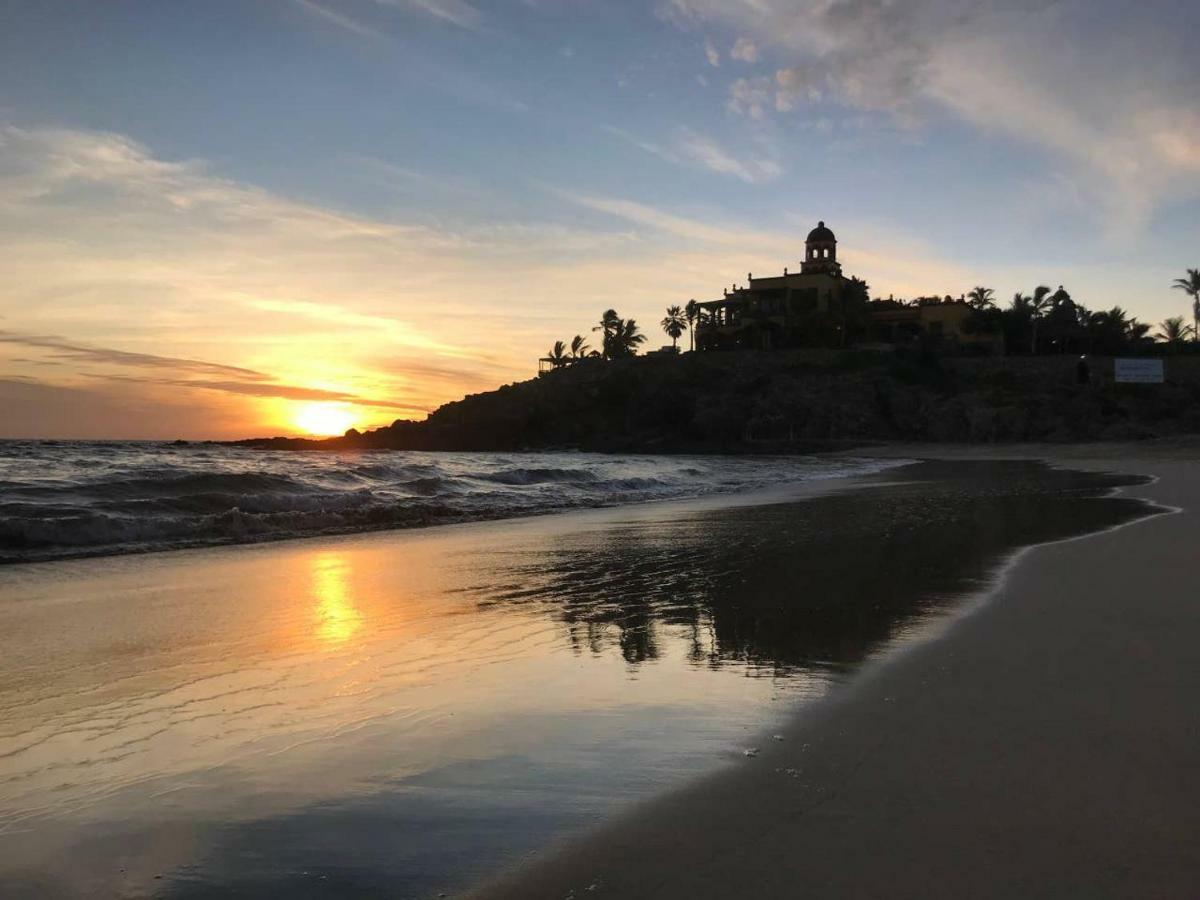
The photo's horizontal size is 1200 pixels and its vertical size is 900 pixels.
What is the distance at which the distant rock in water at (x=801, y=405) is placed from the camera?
5878 cm

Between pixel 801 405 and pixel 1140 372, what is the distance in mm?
24478

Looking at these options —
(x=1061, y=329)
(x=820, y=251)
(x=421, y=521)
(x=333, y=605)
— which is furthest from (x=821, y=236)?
(x=333, y=605)

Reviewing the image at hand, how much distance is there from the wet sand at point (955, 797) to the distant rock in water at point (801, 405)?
2210 inches

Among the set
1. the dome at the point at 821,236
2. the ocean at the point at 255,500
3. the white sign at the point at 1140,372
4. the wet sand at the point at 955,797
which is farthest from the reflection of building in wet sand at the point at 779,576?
the dome at the point at 821,236

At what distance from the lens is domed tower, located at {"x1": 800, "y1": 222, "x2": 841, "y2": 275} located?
267 feet

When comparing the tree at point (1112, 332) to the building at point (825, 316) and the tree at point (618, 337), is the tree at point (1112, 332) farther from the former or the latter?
the tree at point (618, 337)

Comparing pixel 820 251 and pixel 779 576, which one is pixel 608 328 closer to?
pixel 820 251

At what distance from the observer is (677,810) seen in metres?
3.06

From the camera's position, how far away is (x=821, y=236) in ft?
271

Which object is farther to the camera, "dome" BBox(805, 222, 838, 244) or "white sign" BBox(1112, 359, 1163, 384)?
"dome" BBox(805, 222, 838, 244)

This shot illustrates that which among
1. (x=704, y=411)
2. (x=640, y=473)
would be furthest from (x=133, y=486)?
(x=704, y=411)

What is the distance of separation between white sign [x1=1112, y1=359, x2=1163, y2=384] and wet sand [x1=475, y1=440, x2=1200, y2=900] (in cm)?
6709

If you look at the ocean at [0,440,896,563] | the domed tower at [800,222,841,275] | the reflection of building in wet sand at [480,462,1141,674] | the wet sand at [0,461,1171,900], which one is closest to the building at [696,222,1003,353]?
the domed tower at [800,222,841,275]

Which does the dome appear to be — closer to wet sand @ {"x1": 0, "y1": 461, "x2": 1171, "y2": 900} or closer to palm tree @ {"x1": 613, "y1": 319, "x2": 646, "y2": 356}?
palm tree @ {"x1": 613, "y1": 319, "x2": 646, "y2": 356}
